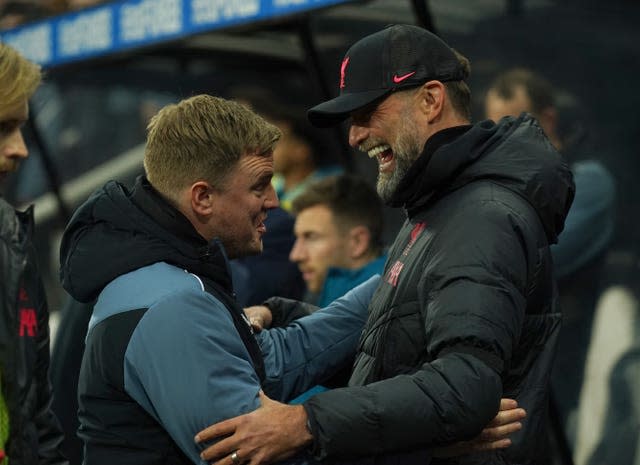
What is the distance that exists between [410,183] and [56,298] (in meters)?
5.05

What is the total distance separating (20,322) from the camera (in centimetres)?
298

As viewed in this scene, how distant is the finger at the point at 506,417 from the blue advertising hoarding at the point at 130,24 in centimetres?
276

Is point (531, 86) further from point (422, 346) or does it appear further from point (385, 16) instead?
point (422, 346)

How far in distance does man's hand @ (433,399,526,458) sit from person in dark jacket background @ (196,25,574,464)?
65mm

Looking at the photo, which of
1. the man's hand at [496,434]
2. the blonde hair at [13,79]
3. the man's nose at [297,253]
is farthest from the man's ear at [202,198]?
the man's nose at [297,253]

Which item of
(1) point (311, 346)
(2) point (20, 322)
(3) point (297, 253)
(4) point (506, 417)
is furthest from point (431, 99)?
(3) point (297, 253)

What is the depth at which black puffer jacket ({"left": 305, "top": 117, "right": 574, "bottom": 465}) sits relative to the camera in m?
2.40

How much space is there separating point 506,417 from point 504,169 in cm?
58

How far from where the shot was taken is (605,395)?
179 inches

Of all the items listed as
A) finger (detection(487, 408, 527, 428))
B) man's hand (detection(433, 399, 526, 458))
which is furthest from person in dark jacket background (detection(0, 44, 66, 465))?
finger (detection(487, 408, 527, 428))

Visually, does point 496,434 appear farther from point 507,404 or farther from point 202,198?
point 202,198

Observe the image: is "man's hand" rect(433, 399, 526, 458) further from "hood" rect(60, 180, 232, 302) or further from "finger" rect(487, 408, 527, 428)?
"hood" rect(60, 180, 232, 302)

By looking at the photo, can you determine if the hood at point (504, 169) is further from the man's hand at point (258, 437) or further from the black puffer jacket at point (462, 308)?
the man's hand at point (258, 437)

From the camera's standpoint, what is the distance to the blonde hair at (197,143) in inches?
103
